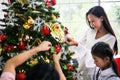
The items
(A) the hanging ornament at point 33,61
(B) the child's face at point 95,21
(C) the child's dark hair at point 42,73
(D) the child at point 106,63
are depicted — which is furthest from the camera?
(B) the child's face at point 95,21

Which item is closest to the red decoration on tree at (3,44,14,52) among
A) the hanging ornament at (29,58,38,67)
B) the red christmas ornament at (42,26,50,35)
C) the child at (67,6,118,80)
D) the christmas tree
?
the christmas tree

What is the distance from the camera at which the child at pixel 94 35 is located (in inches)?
116

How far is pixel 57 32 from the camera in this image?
2.48 m

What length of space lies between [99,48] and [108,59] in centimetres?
14

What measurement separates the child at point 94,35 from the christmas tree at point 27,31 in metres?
0.39

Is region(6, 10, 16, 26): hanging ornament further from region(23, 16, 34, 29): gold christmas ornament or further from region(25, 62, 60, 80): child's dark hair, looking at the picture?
region(25, 62, 60, 80): child's dark hair

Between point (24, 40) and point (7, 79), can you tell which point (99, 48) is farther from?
point (7, 79)

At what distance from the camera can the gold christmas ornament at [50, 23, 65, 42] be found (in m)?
2.45

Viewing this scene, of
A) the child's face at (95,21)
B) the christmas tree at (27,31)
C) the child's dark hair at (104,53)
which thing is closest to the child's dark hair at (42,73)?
the christmas tree at (27,31)

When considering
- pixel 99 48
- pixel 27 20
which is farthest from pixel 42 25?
pixel 99 48

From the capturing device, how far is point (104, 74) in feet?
8.05

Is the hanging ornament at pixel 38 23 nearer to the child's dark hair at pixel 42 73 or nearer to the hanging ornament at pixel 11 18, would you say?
the hanging ornament at pixel 11 18

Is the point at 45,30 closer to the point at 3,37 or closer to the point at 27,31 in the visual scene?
the point at 27,31

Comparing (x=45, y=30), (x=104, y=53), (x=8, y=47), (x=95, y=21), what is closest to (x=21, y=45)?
(x=8, y=47)
